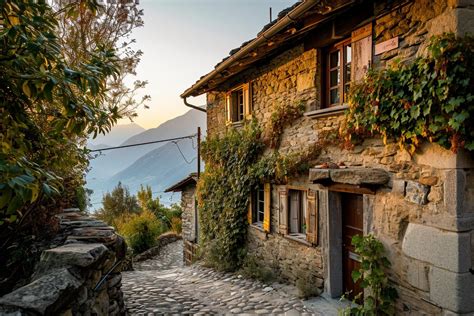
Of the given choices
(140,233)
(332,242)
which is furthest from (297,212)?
(140,233)

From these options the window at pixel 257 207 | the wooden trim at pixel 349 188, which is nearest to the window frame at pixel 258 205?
the window at pixel 257 207

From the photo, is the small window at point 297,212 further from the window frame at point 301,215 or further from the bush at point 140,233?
the bush at point 140,233

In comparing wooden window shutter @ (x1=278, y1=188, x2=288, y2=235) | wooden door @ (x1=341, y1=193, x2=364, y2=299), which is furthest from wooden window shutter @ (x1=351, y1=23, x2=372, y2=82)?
wooden window shutter @ (x1=278, y1=188, x2=288, y2=235)

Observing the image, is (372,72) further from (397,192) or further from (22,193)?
(22,193)

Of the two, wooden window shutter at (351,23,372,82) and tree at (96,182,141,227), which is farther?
tree at (96,182,141,227)

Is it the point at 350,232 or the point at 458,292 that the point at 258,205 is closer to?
the point at 350,232

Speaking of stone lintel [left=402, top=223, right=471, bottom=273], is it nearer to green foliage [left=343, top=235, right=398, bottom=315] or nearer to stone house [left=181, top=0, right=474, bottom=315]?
stone house [left=181, top=0, right=474, bottom=315]

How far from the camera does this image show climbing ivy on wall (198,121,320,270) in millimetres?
6488

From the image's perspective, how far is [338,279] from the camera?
5.00 metres

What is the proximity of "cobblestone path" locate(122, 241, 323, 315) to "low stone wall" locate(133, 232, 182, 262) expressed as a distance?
6.24 meters

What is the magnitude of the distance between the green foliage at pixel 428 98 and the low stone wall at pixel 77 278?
139 inches

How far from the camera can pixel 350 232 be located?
497 centimetres

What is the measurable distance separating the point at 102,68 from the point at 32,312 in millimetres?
1771

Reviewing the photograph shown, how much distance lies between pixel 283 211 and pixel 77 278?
14.0 feet
